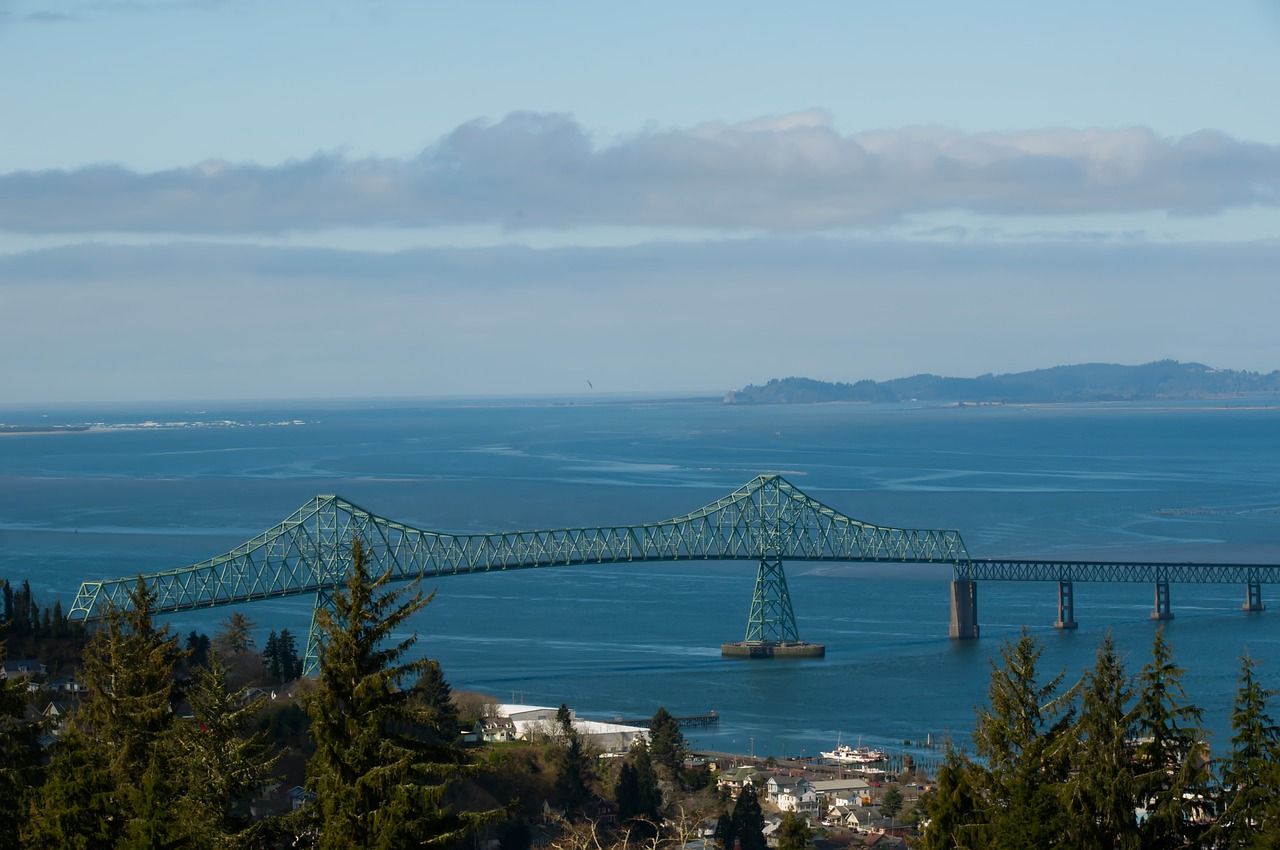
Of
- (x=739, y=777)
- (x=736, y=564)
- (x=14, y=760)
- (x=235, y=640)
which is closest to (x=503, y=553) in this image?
(x=736, y=564)

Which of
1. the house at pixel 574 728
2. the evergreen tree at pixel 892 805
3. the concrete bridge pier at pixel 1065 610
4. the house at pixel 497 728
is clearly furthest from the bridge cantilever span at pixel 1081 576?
the evergreen tree at pixel 892 805

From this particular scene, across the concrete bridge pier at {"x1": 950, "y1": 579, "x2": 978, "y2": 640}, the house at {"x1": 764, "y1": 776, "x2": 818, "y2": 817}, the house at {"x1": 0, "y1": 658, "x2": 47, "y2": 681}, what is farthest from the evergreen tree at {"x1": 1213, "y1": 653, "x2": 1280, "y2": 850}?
the concrete bridge pier at {"x1": 950, "y1": 579, "x2": 978, "y2": 640}

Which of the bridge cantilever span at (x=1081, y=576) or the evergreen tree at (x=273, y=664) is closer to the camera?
the evergreen tree at (x=273, y=664)

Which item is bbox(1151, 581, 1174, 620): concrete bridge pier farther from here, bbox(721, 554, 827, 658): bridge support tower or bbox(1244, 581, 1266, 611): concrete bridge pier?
bbox(721, 554, 827, 658): bridge support tower

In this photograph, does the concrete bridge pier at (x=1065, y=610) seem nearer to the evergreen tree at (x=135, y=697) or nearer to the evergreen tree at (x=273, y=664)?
the evergreen tree at (x=273, y=664)

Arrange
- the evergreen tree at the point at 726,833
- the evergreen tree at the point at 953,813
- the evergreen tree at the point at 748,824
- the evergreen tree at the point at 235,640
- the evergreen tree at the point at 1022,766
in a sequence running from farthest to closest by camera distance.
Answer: the evergreen tree at the point at 235,640 < the evergreen tree at the point at 748,824 < the evergreen tree at the point at 726,833 < the evergreen tree at the point at 953,813 < the evergreen tree at the point at 1022,766

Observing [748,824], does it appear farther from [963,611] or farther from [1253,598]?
[1253,598]
